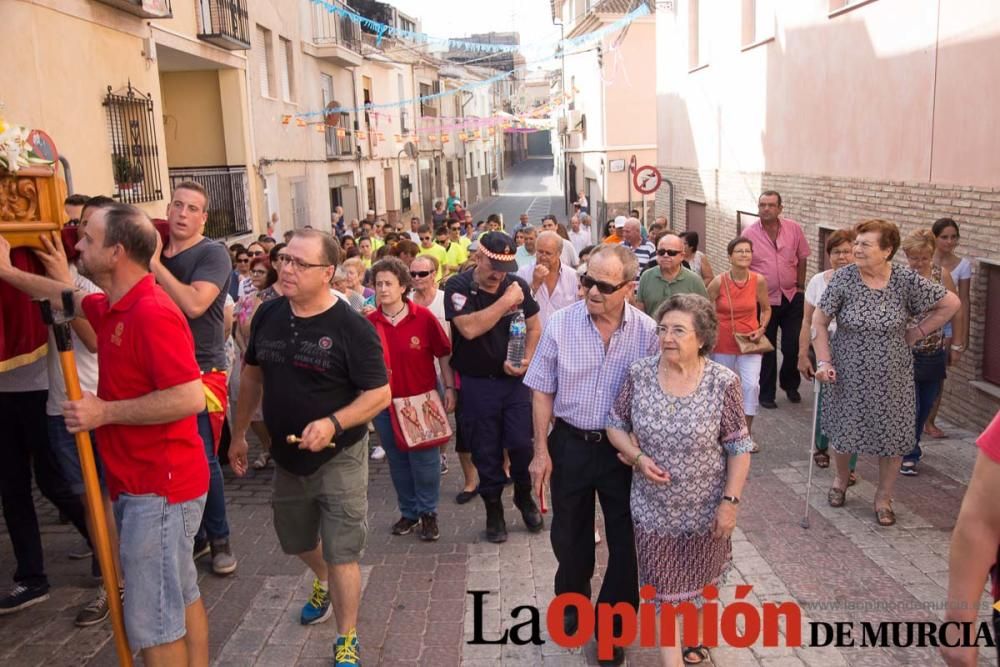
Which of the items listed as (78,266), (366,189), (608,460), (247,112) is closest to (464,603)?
(608,460)

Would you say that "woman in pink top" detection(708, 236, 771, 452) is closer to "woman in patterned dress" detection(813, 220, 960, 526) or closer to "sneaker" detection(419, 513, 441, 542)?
"woman in patterned dress" detection(813, 220, 960, 526)

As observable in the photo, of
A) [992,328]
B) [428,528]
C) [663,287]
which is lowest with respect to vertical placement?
[428,528]

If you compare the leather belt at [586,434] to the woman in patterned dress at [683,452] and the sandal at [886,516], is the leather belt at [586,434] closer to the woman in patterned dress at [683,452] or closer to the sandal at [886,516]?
the woman in patterned dress at [683,452]

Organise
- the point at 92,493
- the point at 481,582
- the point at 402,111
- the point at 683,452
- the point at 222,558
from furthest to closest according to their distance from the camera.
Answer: the point at 402,111, the point at 222,558, the point at 481,582, the point at 683,452, the point at 92,493

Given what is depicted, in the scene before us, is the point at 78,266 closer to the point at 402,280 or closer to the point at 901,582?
the point at 402,280

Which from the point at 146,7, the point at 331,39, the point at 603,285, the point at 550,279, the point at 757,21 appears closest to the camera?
the point at 603,285

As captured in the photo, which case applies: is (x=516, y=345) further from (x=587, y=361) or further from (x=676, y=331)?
(x=676, y=331)

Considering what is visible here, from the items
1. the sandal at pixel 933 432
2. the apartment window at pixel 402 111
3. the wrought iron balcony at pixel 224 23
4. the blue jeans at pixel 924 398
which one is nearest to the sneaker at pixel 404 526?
the blue jeans at pixel 924 398

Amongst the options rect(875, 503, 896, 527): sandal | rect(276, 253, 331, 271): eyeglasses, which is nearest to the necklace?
rect(276, 253, 331, 271): eyeglasses

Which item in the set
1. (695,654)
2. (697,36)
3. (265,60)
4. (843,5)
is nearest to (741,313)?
(695,654)

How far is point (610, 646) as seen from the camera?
4051 mm

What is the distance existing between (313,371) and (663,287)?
383 cm

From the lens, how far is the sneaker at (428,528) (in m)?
5.65

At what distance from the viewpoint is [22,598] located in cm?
469
